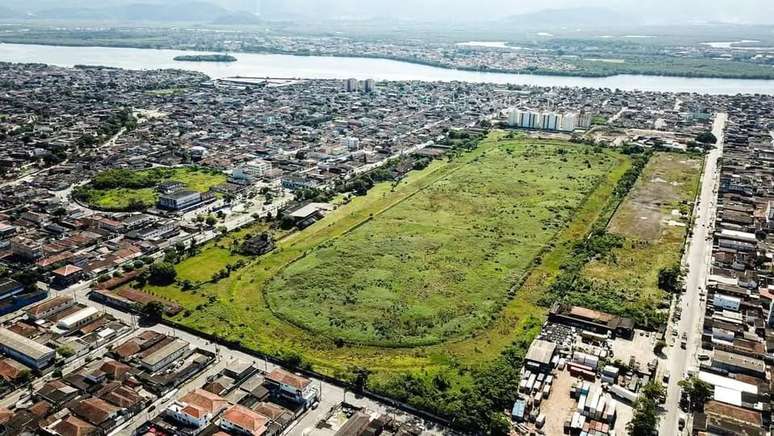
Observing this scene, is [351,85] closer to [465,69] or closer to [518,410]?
[465,69]

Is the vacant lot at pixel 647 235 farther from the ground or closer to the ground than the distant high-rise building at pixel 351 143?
closer to the ground

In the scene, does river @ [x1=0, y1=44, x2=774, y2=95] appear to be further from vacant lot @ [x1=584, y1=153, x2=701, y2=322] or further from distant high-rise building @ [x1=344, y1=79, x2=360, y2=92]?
vacant lot @ [x1=584, y1=153, x2=701, y2=322]

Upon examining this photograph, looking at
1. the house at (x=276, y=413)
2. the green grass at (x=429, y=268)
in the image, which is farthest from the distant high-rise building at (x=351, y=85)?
the house at (x=276, y=413)

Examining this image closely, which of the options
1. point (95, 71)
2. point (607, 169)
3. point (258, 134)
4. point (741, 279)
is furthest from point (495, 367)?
point (95, 71)

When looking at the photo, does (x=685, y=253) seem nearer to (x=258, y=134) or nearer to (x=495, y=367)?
(x=495, y=367)

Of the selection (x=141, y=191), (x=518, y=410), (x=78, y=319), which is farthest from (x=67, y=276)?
(x=518, y=410)

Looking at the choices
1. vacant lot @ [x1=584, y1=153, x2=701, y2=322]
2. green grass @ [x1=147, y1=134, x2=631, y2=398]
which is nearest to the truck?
green grass @ [x1=147, y1=134, x2=631, y2=398]

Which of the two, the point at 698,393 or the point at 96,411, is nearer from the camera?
the point at 96,411

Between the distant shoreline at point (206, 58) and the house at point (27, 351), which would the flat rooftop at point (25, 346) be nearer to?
the house at point (27, 351)
